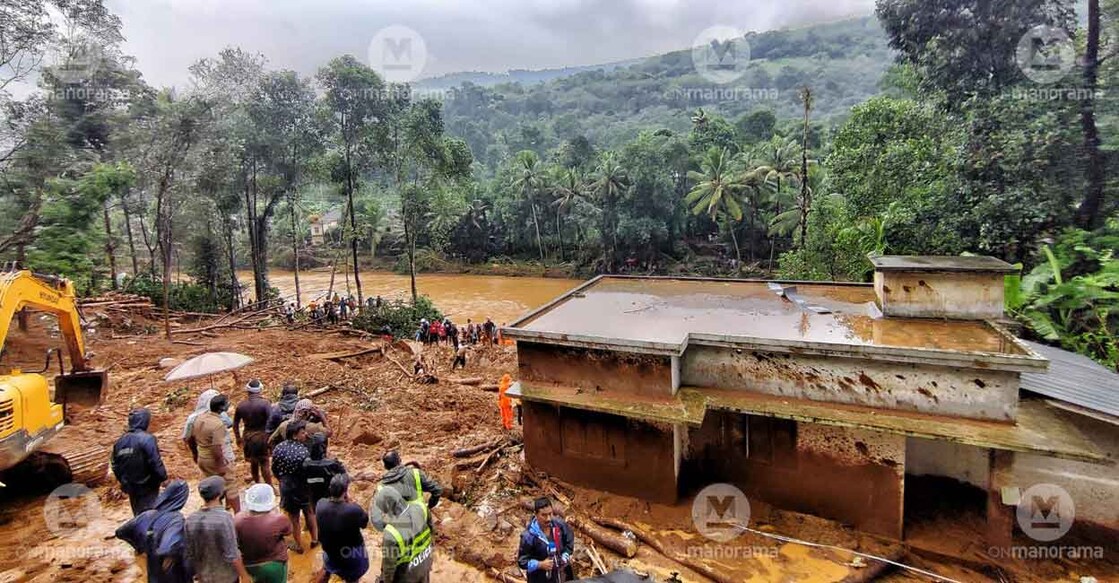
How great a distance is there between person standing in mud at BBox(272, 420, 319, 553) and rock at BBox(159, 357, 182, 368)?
35.0ft

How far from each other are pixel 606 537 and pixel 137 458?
4.95m

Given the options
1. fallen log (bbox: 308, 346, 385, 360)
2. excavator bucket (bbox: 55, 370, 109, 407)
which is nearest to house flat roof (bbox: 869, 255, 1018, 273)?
excavator bucket (bbox: 55, 370, 109, 407)

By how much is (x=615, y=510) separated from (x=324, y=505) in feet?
13.6

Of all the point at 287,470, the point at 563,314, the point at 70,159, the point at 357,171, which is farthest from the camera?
the point at 357,171

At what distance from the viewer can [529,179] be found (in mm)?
41438

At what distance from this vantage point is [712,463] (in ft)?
25.4

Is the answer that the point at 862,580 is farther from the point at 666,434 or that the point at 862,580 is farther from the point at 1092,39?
the point at 1092,39

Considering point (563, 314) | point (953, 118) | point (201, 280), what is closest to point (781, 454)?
point (563, 314)

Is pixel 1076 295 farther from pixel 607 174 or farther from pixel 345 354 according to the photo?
pixel 607 174

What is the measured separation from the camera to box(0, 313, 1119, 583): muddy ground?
592 centimetres

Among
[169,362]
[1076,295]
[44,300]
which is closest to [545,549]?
[44,300]

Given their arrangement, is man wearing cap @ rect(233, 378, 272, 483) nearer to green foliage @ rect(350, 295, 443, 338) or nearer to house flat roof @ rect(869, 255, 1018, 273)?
house flat roof @ rect(869, 255, 1018, 273)

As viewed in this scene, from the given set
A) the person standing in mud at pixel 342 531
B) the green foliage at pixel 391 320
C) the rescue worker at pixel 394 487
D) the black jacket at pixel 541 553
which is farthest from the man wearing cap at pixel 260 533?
the green foliage at pixel 391 320

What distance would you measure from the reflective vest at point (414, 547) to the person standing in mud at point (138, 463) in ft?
9.43
